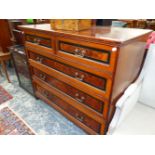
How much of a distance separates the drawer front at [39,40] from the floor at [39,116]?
0.89 m

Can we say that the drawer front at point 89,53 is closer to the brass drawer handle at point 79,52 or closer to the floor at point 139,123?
the brass drawer handle at point 79,52

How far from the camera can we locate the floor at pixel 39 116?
5.04 feet

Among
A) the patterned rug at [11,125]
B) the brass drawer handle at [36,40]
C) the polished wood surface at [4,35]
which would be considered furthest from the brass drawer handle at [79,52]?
the polished wood surface at [4,35]

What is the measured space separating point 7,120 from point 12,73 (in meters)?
1.37

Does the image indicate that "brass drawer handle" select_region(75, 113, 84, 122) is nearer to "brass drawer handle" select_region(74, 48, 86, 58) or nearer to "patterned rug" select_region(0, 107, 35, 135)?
"patterned rug" select_region(0, 107, 35, 135)

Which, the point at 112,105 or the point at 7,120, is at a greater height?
the point at 112,105

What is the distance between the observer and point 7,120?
5.48ft

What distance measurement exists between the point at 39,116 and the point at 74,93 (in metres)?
0.72

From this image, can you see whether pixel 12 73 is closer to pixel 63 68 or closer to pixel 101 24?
pixel 63 68

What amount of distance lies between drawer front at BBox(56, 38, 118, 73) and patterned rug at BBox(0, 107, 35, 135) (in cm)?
96

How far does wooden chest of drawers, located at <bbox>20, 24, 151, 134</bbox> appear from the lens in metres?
0.91

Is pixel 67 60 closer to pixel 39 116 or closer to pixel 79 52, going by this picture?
pixel 79 52

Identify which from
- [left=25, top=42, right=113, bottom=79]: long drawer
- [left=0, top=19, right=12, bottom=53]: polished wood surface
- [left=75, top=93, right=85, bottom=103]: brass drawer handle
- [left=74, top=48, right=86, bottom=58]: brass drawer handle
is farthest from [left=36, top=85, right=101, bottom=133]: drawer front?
[left=0, top=19, right=12, bottom=53]: polished wood surface
